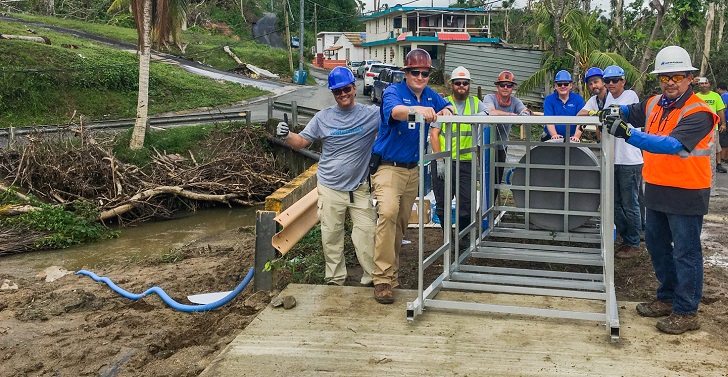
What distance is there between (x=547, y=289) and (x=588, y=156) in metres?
2.08

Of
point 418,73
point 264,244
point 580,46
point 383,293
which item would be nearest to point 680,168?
point 418,73

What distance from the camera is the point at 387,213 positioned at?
540 cm

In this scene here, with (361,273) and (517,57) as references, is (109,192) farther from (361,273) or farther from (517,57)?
(517,57)

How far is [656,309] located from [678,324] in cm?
32

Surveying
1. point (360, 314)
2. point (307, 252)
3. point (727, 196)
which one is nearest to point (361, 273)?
point (307, 252)

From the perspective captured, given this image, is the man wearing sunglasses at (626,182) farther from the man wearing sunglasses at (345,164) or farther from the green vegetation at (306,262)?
the green vegetation at (306,262)

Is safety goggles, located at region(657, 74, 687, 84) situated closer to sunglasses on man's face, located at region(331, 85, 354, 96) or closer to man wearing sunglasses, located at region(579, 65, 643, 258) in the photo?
man wearing sunglasses, located at region(579, 65, 643, 258)

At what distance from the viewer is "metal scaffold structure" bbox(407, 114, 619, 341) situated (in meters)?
5.24

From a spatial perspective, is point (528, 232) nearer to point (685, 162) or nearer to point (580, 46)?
point (685, 162)

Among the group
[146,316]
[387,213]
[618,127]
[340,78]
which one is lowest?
[146,316]

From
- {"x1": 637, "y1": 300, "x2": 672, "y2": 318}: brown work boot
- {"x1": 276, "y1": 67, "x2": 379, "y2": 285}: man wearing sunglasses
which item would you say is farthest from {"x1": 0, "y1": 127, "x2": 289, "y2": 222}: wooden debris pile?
{"x1": 637, "y1": 300, "x2": 672, "y2": 318}: brown work boot

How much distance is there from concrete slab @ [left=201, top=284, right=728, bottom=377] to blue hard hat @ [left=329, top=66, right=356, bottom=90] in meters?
1.81

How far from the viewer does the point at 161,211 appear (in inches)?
548

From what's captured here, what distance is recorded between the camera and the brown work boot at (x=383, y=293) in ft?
17.2
